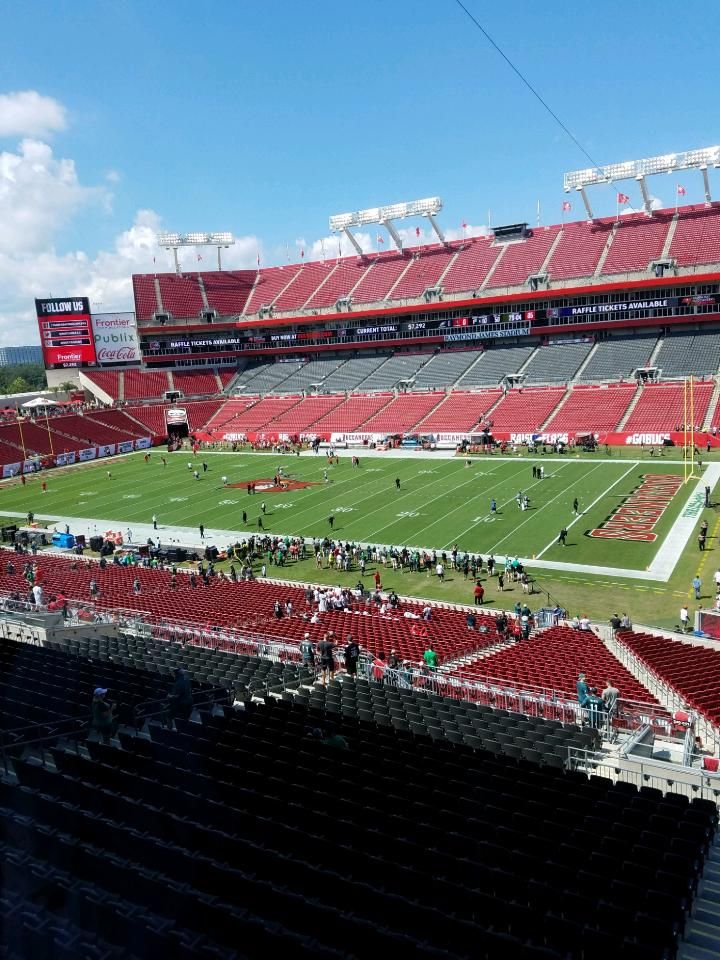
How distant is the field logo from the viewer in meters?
31.7

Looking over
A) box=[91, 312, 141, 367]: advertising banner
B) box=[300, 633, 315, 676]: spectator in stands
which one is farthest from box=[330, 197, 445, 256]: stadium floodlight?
box=[300, 633, 315, 676]: spectator in stands

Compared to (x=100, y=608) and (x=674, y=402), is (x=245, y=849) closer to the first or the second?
(x=100, y=608)

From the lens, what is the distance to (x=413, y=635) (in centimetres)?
1970

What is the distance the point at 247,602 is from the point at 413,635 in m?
6.63

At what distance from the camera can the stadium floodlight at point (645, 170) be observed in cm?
6312

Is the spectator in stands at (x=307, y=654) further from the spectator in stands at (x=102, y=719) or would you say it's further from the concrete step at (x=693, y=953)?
the concrete step at (x=693, y=953)

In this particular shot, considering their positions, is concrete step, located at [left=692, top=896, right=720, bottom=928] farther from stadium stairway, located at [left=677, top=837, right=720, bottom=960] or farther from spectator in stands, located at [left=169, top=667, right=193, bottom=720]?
spectator in stands, located at [left=169, top=667, right=193, bottom=720]

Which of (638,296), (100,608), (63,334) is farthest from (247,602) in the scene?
(63,334)

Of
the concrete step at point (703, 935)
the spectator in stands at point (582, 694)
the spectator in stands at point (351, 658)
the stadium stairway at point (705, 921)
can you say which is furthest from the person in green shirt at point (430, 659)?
the concrete step at point (703, 935)

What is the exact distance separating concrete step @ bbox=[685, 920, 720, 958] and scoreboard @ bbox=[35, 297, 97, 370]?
81.3 metres

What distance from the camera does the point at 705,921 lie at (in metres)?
6.36

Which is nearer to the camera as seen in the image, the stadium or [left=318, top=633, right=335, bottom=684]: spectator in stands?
the stadium

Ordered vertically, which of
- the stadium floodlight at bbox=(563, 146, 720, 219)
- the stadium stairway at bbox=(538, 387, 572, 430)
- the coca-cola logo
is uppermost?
the stadium floodlight at bbox=(563, 146, 720, 219)

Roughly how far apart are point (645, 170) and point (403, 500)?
4317cm
